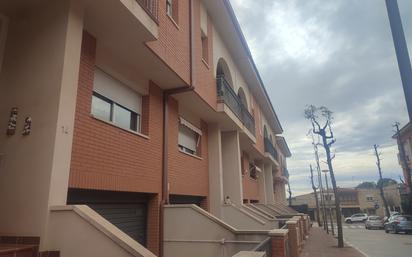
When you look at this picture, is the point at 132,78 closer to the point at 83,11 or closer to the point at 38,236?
the point at 83,11

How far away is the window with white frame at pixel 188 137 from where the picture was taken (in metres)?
10.8

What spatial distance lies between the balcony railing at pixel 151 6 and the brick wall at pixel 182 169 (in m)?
3.09

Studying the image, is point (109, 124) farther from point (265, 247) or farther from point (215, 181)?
point (215, 181)

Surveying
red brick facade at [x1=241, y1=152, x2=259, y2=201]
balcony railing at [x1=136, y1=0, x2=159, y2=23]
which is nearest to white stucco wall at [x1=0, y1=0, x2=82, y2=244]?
balcony railing at [x1=136, y1=0, x2=159, y2=23]

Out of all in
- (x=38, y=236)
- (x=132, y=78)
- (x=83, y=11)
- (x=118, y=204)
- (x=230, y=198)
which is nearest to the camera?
(x=38, y=236)

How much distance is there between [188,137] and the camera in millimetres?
11461

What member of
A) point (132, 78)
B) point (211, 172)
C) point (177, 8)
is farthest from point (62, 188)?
point (211, 172)

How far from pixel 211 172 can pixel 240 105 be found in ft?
13.6

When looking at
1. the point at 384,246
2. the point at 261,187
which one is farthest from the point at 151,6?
the point at 261,187

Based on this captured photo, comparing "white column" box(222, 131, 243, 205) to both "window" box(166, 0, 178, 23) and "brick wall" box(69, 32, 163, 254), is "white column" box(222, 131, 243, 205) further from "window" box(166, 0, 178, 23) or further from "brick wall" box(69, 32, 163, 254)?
"window" box(166, 0, 178, 23)

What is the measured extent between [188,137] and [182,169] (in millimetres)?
1647

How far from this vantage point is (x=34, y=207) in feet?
14.6

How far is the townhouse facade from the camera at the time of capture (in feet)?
14.9

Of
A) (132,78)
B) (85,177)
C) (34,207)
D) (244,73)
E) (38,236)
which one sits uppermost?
(244,73)
